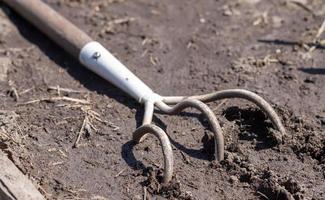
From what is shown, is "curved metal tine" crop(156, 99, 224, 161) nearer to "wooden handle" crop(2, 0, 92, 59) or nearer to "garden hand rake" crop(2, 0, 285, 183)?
"garden hand rake" crop(2, 0, 285, 183)

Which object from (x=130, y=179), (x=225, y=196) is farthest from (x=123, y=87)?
(x=225, y=196)

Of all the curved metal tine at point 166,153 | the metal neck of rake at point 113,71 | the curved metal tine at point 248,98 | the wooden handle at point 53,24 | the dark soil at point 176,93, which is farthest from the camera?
the wooden handle at point 53,24

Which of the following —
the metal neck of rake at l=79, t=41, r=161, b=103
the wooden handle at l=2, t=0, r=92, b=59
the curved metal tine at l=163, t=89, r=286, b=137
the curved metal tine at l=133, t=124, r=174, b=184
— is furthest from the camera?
the wooden handle at l=2, t=0, r=92, b=59

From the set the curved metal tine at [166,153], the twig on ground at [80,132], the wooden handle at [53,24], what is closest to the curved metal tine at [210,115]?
the curved metal tine at [166,153]

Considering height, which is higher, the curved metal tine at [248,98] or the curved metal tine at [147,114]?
the curved metal tine at [248,98]

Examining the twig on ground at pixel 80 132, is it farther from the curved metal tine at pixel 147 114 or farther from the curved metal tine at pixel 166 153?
the curved metal tine at pixel 166 153

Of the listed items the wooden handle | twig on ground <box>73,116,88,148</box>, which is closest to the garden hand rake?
the wooden handle
